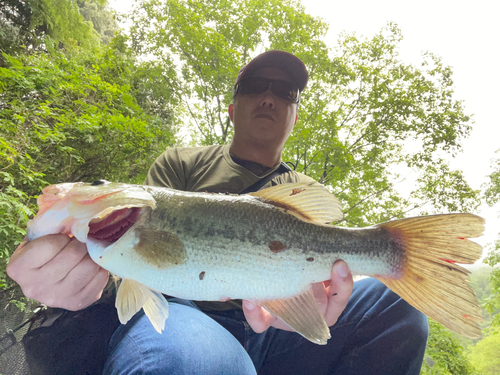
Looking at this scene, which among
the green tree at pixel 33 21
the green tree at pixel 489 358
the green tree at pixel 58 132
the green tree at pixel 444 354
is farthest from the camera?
the green tree at pixel 489 358

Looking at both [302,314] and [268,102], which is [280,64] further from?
[302,314]

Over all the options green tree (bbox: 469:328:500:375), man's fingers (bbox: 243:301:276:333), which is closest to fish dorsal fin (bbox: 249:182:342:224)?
man's fingers (bbox: 243:301:276:333)

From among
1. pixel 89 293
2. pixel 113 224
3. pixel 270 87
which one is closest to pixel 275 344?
pixel 89 293

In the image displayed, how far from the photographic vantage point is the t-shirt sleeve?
2.12 metres

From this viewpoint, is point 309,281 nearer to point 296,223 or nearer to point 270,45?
point 296,223

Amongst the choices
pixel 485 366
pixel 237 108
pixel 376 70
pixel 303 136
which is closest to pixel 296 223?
pixel 237 108

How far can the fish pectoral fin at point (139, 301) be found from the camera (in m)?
1.13

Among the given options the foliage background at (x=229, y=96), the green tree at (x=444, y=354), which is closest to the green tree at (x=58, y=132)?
the foliage background at (x=229, y=96)

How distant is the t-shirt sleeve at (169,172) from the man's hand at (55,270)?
0.97 metres

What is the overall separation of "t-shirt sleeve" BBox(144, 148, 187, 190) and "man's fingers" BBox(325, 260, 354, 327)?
1.48 metres

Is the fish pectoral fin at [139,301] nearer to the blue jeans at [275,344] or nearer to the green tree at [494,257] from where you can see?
the blue jeans at [275,344]

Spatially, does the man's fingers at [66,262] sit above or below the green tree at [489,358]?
above

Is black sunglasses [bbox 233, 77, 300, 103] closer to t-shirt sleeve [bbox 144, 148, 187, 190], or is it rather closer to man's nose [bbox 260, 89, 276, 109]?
man's nose [bbox 260, 89, 276, 109]

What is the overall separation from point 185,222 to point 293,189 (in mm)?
587
